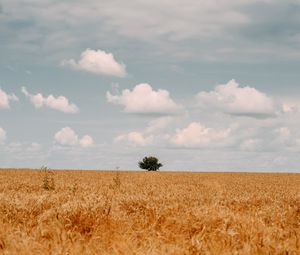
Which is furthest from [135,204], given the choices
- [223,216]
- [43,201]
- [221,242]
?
[221,242]

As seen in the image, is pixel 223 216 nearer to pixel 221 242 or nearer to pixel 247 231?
pixel 247 231

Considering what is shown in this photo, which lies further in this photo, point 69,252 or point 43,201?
point 43,201

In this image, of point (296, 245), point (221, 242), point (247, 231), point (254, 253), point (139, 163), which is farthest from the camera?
point (139, 163)

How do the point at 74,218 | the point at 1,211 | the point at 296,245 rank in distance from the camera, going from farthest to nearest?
the point at 1,211
the point at 74,218
the point at 296,245

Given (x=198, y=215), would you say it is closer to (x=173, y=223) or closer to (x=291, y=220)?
(x=173, y=223)

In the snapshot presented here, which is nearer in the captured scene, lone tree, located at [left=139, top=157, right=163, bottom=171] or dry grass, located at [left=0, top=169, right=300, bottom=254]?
dry grass, located at [left=0, top=169, right=300, bottom=254]

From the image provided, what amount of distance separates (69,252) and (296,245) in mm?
3298

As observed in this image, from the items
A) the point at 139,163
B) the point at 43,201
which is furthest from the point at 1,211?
the point at 139,163

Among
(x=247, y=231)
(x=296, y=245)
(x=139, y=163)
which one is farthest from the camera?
(x=139, y=163)

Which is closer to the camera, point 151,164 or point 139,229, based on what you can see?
point 139,229

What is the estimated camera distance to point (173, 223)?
10.2 meters

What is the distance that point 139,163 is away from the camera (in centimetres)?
9544

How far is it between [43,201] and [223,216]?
4630 millimetres

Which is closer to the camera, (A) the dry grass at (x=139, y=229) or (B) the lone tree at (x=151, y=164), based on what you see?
(A) the dry grass at (x=139, y=229)
